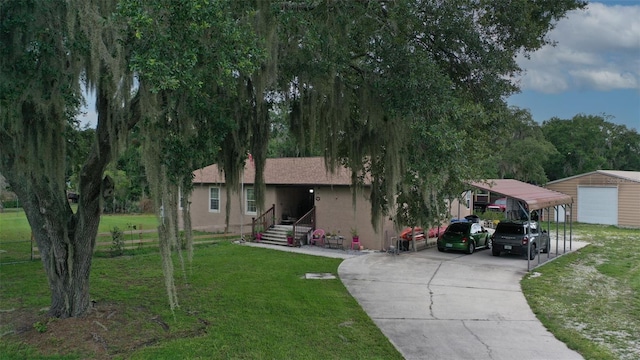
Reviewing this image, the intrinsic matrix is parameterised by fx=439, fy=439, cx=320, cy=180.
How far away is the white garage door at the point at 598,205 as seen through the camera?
84.9 ft

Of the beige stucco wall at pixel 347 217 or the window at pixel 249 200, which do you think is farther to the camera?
the window at pixel 249 200

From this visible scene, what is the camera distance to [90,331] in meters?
6.50

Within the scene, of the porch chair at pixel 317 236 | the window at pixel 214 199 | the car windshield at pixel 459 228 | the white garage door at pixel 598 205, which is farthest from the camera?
the white garage door at pixel 598 205

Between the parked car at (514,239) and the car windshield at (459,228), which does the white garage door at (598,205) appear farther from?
the car windshield at (459,228)

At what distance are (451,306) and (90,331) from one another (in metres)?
6.27

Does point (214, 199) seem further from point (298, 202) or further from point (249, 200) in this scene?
point (298, 202)

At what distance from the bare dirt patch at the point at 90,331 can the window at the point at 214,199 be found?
513 inches

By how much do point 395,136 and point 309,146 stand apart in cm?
188

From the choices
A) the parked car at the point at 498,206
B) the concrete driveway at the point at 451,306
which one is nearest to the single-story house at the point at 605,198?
the parked car at the point at 498,206

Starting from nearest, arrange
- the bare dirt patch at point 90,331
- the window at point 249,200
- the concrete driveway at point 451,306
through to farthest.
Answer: the bare dirt patch at point 90,331
the concrete driveway at point 451,306
the window at point 249,200

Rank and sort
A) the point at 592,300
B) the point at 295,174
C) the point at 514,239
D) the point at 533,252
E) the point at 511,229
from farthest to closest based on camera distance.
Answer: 1. the point at 295,174
2. the point at 511,229
3. the point at 533,252
4. the point at 514,239
5. the point at 592,300

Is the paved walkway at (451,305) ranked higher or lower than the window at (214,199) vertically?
lower

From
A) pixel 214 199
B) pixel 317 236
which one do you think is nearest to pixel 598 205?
pixel 317 236

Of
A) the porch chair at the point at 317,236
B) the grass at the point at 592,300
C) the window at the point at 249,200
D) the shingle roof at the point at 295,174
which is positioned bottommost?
the grass at the point at 592,300
